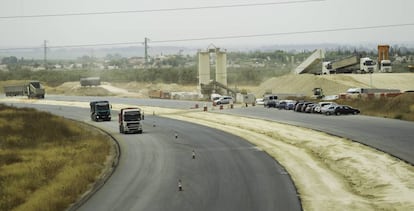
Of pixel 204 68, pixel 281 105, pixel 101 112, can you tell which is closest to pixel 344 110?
pixel 281 105

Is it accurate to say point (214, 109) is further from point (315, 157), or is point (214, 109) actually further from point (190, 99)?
point (315, 157)

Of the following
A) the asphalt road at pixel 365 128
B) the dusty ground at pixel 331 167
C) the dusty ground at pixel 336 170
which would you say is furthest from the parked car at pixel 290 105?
the dusty ground at pixel 336 170

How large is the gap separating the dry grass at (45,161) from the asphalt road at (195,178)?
5.85ft

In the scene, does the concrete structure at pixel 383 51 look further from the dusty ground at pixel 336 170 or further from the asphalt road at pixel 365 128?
the dusty ground at pixel 336 170

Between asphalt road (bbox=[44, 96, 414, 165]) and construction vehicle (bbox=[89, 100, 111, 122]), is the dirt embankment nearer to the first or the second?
asphalt road (bbox=[44, 96, 414, 165])

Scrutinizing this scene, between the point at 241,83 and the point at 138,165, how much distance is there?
518 feet

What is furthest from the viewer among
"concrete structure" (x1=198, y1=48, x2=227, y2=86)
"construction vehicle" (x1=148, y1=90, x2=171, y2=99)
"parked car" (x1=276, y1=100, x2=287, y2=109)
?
"concrete structure" (x1=198, y1=48, x2=227, y2=86)

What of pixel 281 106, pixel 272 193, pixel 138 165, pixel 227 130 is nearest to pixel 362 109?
pixel 281 106

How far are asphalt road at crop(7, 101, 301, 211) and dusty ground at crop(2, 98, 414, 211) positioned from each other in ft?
4.51

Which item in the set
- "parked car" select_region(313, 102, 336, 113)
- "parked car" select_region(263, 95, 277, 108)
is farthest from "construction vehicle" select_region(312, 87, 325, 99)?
"parked car" select_region(313, 102, 336, 113)

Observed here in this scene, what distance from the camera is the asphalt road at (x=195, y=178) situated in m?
28.8

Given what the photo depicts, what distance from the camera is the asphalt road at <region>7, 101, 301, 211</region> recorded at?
28.8m

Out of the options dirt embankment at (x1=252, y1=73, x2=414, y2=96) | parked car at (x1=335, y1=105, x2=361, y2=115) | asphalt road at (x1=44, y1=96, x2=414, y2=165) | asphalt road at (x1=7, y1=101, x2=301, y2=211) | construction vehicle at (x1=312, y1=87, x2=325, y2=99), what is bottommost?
asphalt road at (x1=7, y1=101, x2=301, y2=211)

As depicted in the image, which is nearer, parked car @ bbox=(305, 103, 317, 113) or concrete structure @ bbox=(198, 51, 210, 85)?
parked car @ bbox=(305, 103, 317, 113)
